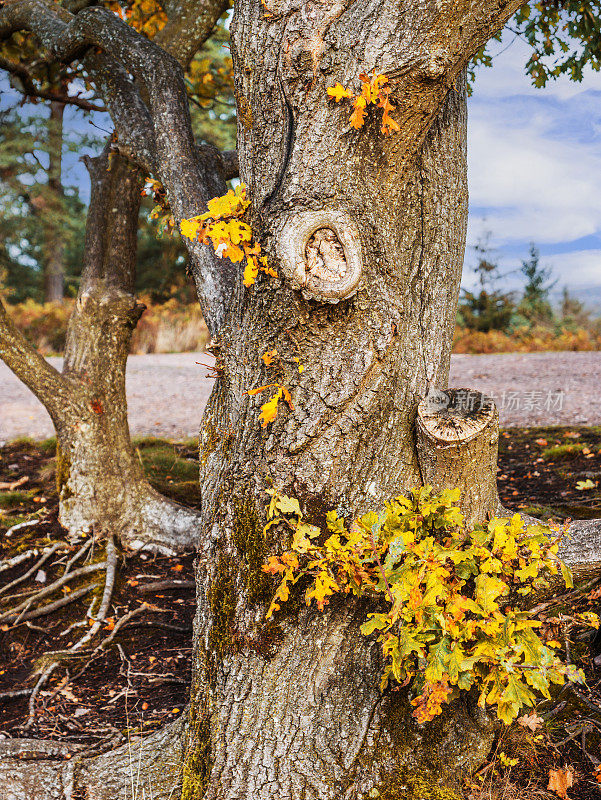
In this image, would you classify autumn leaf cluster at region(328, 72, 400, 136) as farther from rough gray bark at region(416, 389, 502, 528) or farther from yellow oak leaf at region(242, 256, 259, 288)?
rough gray bark at region(416, 389, 502, 528)

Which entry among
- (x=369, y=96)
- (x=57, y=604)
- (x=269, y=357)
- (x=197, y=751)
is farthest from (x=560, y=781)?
(x=57, y=604)

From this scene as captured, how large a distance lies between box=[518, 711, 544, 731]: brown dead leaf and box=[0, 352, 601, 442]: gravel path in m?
5.06

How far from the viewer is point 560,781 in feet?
7.44

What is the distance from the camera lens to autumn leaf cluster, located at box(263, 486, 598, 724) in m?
1.83

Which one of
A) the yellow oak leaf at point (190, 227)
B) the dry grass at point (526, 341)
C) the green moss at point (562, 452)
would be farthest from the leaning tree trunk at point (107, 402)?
the dry grass at point (526, 341)

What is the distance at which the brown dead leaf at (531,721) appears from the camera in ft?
7.24

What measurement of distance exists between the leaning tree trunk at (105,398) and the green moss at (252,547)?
6.87 ft

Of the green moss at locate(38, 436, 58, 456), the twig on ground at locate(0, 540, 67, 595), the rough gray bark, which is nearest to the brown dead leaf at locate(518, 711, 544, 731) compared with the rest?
the rough gray bark

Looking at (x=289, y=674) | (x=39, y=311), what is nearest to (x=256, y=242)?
(x=289, y=674)

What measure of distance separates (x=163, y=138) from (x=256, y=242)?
1.13 m

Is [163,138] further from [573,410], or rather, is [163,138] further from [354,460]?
[573,410]

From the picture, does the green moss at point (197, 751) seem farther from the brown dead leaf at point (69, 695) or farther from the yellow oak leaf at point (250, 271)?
the yellow oak leaf at point (250, 271)

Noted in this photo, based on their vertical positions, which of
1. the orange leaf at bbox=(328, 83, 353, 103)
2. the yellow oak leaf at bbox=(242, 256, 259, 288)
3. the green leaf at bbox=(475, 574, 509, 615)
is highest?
the orange leaf at bbox=(328, 83, 353, 103)

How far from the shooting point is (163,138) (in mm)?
2773
